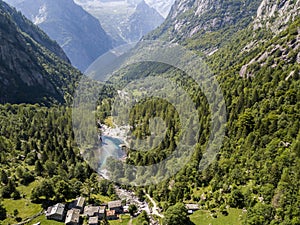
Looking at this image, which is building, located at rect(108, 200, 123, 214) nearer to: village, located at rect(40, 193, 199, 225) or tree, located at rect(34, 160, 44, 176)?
village, located at rect(40, 193, 199, 225)

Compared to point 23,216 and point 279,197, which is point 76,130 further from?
point 279,197

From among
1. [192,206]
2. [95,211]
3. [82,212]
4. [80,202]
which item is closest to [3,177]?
[80,202]

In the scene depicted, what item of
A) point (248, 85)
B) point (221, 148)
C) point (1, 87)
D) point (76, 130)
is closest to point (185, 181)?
point (221, 148)

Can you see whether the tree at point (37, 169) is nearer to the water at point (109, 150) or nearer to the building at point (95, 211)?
the water at point (109, 150)

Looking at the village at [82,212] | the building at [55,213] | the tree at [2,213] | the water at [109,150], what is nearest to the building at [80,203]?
the village at [82,212]

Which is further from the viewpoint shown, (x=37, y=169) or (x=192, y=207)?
(x=37, y=169)

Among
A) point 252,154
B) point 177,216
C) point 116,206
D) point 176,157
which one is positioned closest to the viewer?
point 177,216

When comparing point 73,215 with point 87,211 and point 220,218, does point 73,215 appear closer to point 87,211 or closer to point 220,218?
point 87,211
